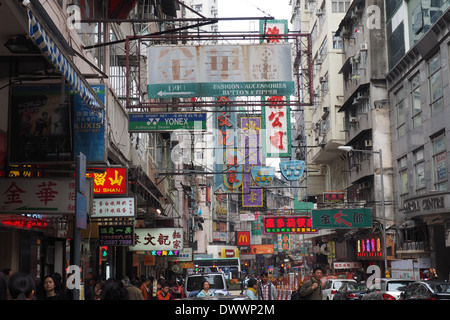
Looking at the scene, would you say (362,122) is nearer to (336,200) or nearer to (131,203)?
(336,200)

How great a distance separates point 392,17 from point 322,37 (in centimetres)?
1539

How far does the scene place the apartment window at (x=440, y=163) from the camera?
30344 millimetres

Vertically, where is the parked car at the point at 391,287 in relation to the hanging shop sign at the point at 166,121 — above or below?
below

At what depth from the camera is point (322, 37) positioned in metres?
53.9

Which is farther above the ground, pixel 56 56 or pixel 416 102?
pixel 416 102

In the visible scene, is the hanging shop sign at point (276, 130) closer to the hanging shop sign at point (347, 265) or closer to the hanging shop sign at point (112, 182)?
the hanging shop sign at point (347, 265)

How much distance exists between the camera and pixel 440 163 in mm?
30938

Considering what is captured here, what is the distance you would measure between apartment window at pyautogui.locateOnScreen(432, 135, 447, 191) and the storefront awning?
22.4 m

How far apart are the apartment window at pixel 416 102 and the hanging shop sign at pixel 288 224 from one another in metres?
14.6

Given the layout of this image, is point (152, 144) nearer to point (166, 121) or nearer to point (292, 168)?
point (292, 168)

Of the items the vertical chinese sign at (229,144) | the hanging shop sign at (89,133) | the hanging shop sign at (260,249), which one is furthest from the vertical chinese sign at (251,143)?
the hanging shop sign at (260,249)

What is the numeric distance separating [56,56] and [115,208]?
8595mm

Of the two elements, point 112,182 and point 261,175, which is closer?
point 112,182

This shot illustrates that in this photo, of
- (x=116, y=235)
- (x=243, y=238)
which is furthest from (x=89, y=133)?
(x=243, y=238)
